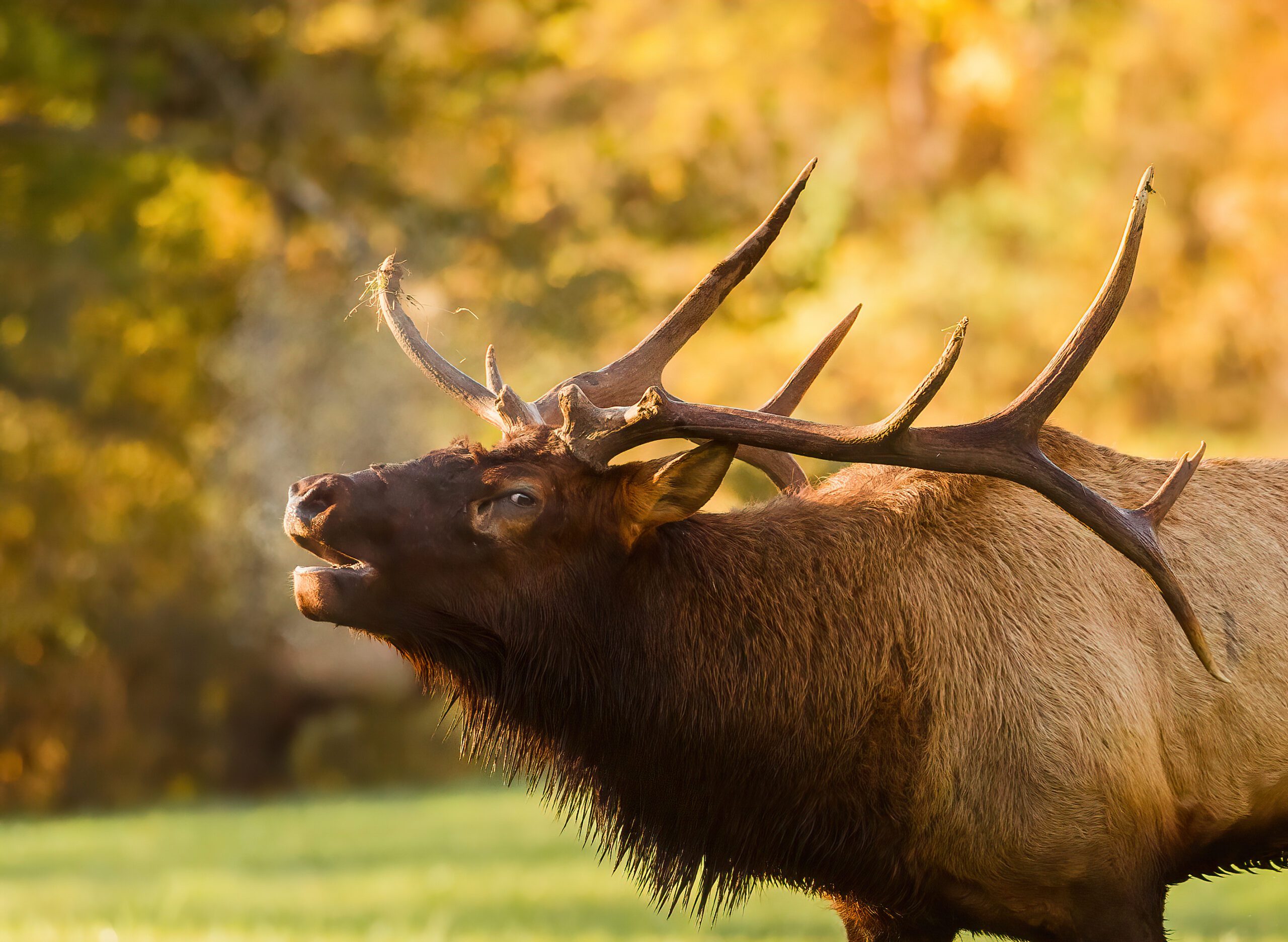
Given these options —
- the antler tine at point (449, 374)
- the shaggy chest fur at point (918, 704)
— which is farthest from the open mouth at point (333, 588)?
the antler tine at point (449, 374)

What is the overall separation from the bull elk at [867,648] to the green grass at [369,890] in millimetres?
2381

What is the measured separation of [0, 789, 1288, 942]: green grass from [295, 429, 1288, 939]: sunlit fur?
7.66ft

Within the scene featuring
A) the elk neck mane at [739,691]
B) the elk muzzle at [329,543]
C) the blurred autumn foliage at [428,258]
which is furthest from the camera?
the blurred autumn foliage at [428,258]

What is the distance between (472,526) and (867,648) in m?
1.21

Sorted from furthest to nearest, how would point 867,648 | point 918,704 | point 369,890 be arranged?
point 369,890 < point 867,648 < point 918,704

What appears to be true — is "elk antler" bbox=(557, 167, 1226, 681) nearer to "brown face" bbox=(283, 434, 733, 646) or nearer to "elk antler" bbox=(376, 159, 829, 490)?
"brown face" bbox=(283, 434, 733, 646)

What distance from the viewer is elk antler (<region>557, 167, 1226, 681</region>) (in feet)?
14.0

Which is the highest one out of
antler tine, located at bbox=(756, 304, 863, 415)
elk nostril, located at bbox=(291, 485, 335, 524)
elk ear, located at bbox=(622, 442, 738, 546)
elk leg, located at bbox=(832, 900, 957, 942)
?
antler tine, located at bbox=(756, 304, 863, 415)

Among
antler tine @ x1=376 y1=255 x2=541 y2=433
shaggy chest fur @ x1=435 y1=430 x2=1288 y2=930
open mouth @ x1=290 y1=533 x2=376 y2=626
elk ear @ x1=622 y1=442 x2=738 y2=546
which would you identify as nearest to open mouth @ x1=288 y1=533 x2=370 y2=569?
open mouth @ x1=290 y1=533 x2=376 y2=626

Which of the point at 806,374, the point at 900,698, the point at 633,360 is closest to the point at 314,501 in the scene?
the point at 633,360

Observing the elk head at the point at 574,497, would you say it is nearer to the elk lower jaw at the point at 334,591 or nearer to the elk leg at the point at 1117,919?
the elk lower jaw at the point at 334,591

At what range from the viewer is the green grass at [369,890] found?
7.57m

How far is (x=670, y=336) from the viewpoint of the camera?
512 centimetres

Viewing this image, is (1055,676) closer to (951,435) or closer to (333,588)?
(951,435)
